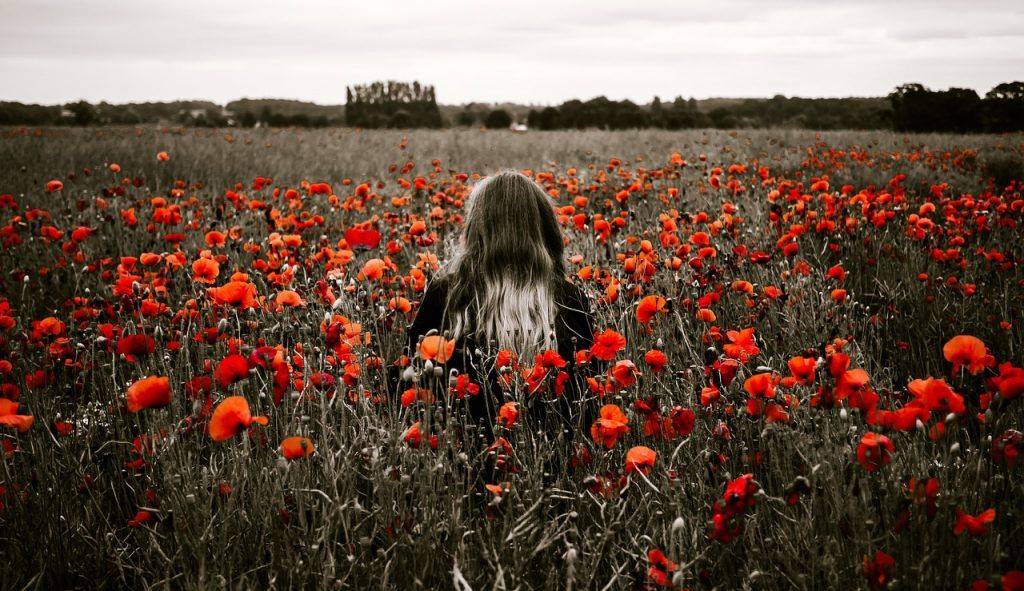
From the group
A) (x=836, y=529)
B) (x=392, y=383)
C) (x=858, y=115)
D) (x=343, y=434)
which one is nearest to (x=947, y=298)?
(x=836, y=529)

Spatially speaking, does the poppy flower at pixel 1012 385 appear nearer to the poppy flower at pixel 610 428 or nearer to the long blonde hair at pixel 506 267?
the poppy flower at pixel 610 428

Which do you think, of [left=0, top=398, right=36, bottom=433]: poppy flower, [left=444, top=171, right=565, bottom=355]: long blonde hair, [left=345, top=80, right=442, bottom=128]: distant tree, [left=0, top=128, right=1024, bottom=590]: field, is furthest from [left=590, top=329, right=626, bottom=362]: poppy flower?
[left=345, top=80, right=442, bottom=128]: distant tree

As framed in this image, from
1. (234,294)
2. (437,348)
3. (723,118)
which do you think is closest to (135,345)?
(234,294)

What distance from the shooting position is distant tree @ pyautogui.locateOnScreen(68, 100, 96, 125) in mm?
20188

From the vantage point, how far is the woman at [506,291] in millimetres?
2521

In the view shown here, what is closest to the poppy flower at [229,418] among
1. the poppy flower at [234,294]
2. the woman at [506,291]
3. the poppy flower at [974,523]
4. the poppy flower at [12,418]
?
the poppy flower at [12,418]

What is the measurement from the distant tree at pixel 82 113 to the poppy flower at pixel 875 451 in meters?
23.8

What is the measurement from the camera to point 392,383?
2.69 metres

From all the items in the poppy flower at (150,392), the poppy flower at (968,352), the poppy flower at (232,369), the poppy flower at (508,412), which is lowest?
the poppy flower at (508,412)

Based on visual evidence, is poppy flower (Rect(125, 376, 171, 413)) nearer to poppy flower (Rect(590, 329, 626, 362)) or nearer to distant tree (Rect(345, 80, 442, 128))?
poppy flower (Rect(590, 329, 626, 362))

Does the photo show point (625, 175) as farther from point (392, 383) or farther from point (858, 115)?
point (858, 115)

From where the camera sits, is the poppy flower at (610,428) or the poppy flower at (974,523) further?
the poppy flower at (610,428)

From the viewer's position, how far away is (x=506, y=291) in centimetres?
259

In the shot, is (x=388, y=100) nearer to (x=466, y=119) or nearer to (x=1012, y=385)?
(x=466, y=119)
